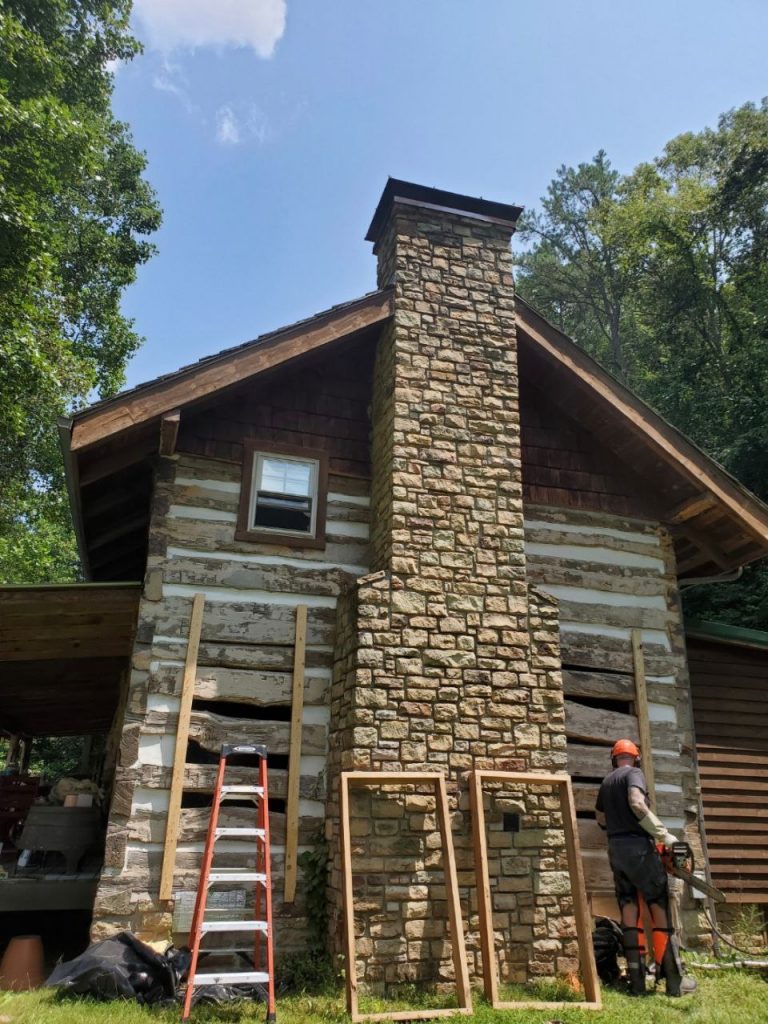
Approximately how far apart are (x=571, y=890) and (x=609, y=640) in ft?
9.81

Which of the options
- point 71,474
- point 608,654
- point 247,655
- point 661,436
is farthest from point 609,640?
point 71,474

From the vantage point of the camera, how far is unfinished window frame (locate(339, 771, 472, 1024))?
536cm

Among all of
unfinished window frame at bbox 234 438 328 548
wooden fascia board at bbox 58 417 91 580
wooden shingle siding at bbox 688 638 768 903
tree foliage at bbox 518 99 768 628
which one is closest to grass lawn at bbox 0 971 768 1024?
wooden shingle siding at bbox 688 638 768 903

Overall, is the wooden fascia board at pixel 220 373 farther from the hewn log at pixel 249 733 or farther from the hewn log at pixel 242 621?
the hewn log at pixel 249 733

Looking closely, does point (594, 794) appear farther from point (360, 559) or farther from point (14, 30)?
point (14, 30)

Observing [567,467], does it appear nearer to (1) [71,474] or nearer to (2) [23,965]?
(1) [71,474]

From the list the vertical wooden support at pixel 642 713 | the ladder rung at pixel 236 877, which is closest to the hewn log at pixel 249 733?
the ladder rung at pixel 236 877

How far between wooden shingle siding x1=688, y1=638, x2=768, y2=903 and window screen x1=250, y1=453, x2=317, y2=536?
5.08 meters

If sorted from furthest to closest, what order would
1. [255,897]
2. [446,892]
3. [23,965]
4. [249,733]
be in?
[249,733] → [255,897] → [23,965] → [446,892]

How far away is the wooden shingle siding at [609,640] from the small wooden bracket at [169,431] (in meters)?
4.10

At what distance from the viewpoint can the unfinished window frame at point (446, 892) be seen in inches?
211

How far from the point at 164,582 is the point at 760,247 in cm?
2199

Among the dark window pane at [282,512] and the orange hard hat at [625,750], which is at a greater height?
the dark window pane at [282,512]

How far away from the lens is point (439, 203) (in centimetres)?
898
